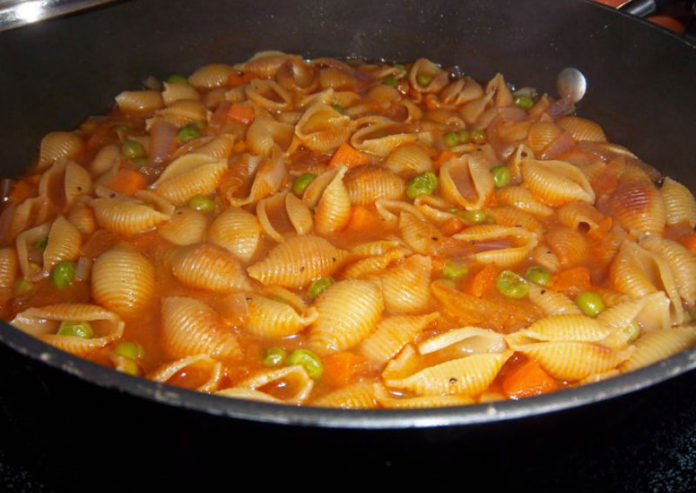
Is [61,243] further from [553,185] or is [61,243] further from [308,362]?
[553,185]

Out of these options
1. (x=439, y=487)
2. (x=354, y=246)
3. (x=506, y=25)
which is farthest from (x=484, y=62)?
(x=439, y=487)

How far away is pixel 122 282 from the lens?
10.1ft

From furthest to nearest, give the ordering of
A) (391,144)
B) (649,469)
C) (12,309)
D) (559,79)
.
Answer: (559,79) → (391,144) → (12,309) → (649,469)

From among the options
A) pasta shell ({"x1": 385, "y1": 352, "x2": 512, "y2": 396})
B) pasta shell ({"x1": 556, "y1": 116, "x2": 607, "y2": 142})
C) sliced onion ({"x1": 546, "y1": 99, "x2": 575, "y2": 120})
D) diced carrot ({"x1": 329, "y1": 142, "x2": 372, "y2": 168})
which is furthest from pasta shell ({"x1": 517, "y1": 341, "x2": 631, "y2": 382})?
sliced onion ({"x1": 546, "y1": 99, "x2": 575, "y2": 120})

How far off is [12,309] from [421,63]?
2965 mm

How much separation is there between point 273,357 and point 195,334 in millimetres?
323

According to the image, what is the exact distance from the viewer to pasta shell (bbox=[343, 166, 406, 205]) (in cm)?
370

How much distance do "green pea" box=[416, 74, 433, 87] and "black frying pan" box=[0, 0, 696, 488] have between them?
8.0 inches

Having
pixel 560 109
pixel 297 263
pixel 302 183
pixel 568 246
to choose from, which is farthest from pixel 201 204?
pixel 560 109

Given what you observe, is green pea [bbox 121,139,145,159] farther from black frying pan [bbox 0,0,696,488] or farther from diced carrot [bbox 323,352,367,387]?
diced carrot [bbox 323,352,367,387]

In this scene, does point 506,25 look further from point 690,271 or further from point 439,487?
point 439,487

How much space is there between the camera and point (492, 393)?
9.27ft

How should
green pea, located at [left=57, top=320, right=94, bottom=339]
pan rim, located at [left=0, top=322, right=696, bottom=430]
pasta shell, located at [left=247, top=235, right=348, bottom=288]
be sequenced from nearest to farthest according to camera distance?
pan rim, located at [left=0, top=322, right=696, bottom=430]
green pea, located at [left=57, top=320, right=94, bottom=339]
pasta shell, located at [left=247, top=235, right=348, bottom=288]

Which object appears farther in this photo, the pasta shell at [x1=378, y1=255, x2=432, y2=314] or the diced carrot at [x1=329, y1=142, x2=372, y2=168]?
the diced carrot at [x1=329, y1=142, x2=372, y2=168]
